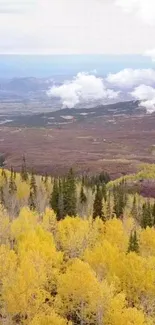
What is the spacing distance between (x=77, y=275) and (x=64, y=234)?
84.1 feet

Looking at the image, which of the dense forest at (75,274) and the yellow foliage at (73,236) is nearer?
the dense forest at (75,274)

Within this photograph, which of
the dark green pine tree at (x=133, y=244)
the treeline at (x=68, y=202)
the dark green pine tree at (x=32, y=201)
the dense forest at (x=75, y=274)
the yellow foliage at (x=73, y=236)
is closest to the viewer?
the dense forest at (x=75, y=274)

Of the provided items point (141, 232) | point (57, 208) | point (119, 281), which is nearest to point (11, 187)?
point (57, 208)

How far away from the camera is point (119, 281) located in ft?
230

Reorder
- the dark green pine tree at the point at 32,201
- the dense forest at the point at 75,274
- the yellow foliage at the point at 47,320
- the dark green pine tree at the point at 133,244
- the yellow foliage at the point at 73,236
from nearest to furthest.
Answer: the yellow foliage at the point at 47,320 → the dense forest at the point at 75,274 → the dark green pine tree at the point at 133,244 → the yellow foliage at the point at 73,236 → the dark green pine tree at the point at 32,201

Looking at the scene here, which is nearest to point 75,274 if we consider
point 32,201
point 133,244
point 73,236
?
point 133,244

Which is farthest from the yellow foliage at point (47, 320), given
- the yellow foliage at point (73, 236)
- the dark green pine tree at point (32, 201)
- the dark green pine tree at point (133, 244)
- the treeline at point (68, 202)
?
the dark green pine tree at point (32, 201)

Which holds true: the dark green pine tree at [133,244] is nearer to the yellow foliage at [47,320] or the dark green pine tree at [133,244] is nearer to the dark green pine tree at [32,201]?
the yellow foliage at [47,320]

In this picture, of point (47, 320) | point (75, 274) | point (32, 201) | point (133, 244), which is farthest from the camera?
point (32, 201)

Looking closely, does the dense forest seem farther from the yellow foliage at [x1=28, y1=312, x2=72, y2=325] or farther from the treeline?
the treeline

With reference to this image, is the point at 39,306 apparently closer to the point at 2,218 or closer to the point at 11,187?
the point at 2,218

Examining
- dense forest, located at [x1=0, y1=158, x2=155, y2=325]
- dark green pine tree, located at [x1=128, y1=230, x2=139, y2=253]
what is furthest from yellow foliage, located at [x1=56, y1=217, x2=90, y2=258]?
dark green pine tree, located at [x1=128, y1=230, x2=139, y2=253]

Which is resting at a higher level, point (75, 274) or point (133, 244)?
point (75, 274)

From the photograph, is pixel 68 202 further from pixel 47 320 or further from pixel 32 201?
pixel 47 320
